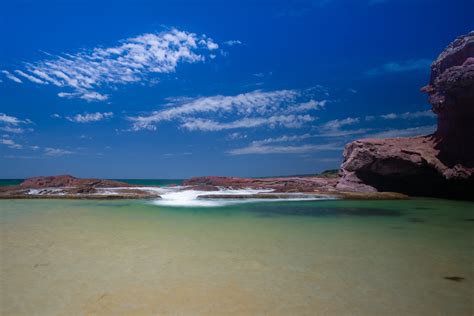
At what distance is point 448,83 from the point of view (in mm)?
18406

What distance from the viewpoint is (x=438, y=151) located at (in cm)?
2156

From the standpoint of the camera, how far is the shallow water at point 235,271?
3590 millimetres

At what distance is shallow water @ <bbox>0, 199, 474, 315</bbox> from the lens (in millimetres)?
3590

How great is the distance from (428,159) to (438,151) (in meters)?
1.21

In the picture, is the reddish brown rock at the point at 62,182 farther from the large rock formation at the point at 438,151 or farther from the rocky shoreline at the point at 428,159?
the large rock formation at the point at 438,151

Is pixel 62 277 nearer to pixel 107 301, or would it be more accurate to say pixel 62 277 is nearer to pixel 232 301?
pixel 107 301

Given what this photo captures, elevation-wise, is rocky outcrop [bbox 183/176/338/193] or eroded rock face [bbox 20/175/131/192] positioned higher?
eroded rock face [bbox 20/175/131/192]

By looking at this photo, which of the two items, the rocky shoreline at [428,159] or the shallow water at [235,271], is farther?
the rocky shoreline at [428,159]

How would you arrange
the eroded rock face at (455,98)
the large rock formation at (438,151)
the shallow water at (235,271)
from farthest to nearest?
the large rock formation at (438,151), the eroded rock face at (455,98), the shallow water at (235,271)

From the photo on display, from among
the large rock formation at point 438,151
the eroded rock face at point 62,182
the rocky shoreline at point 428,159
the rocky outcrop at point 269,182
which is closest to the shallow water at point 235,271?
the rocky shoreline at point 428,159

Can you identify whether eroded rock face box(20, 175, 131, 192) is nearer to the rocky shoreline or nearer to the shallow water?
the rocky shoreline

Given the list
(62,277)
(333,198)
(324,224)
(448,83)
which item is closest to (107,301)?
(62,277)

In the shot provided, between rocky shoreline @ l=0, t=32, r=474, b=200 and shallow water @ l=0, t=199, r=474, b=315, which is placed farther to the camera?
rocky shoreline @ l=0, t=32, r=474, b=200

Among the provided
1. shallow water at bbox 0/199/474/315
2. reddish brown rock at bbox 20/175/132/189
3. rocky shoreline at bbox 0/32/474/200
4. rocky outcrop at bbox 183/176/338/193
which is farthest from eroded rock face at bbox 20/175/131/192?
shallow water at bbox 0/199/474/315
